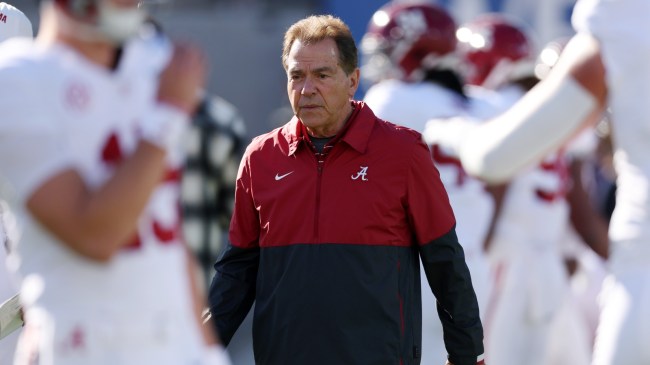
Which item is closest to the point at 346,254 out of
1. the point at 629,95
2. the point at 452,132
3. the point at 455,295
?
the point at 455,295

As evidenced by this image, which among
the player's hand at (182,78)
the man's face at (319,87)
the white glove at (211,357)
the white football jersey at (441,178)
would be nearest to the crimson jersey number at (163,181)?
the player's hand at (182,78)

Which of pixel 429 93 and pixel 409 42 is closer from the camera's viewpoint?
pixel 429 93

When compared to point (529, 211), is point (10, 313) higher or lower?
lower

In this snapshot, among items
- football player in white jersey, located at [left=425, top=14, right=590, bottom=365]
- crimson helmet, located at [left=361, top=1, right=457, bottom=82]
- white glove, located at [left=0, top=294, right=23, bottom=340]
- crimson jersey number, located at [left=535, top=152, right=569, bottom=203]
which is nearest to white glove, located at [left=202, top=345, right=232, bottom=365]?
white glove, located at [left=0, top=294, right=23, bottom=340]

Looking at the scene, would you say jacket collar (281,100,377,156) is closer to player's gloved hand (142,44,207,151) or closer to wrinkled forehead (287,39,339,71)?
wrinkled forehead (287,39,339,71)

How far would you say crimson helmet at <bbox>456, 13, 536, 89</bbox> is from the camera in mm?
8688

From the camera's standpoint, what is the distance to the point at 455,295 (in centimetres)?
458

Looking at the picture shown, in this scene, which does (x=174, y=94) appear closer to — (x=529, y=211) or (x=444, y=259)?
(x=444, y=259)

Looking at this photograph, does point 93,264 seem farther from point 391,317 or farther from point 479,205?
point 479,205

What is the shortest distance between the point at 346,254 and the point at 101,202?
1.67 m

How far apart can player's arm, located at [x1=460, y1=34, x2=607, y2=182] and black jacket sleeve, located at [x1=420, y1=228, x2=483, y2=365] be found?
2.47ft

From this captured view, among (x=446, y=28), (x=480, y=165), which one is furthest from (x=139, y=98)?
(x=446, y=28)

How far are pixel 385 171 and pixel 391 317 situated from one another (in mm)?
446

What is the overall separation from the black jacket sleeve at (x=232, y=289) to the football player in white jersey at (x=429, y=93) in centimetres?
181
